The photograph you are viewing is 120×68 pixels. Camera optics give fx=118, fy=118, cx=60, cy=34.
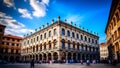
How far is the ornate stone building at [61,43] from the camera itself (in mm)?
30625

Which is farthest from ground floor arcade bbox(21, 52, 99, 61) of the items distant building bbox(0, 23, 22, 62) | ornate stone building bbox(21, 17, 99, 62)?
distant building bbox(0, 23, 22, 62)

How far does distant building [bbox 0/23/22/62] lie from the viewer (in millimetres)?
47938

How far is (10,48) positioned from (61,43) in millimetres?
30053

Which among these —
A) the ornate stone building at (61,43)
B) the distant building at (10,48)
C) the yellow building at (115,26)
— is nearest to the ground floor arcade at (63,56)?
the ornate stone building at (61,43)

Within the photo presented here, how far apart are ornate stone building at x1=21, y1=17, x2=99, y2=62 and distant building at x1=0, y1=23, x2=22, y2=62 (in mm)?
10322

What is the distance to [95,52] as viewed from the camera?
4325cm

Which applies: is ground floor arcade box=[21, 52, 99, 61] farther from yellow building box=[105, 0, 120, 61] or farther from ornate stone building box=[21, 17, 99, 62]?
yellow building box=[105, 0, 120, 61]

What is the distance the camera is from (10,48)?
50688 mm

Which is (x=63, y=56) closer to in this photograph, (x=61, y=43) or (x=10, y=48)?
(x=61, y=43)

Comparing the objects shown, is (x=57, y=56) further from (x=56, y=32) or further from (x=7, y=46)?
(x=7, y=46)

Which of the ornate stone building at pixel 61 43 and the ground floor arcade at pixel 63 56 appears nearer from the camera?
the ground floor arcade at pixel 63 56

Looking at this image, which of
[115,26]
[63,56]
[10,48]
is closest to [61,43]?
[63,56]

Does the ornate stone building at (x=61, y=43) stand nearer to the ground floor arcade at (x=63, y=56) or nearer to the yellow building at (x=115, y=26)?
the ground floor arcade at (x=63, y=56)

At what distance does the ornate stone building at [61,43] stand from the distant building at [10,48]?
1032 cm
